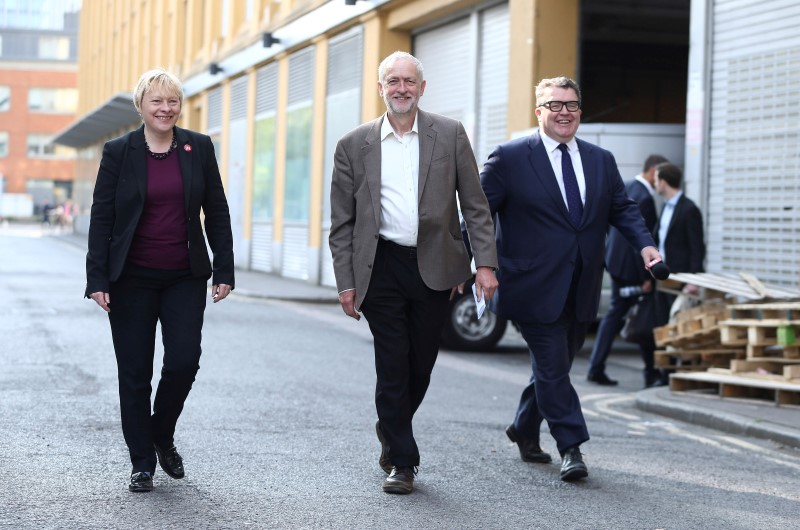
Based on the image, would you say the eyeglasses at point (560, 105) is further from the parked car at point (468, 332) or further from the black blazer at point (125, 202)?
the parked car at point (468, 332)

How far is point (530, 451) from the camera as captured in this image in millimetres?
6770

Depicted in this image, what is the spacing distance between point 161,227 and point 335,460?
1.61m

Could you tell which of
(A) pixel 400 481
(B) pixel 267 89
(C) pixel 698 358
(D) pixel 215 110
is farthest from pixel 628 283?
(D) pixel 215 110

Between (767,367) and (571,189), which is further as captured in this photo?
(767,367)

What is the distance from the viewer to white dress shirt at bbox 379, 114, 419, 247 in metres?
5.80

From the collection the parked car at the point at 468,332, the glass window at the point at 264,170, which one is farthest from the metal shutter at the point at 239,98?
the parked car at the point at 468,332

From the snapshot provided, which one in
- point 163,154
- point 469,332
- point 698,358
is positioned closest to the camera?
point 163,154

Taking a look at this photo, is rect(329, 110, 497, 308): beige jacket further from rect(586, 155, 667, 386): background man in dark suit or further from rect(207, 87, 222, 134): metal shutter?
rect(207, 87, 222, 134): metal shutter

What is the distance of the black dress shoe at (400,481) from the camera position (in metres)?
5.79

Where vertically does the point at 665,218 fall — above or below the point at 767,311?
above

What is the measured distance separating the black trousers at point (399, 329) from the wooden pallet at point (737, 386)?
392cm

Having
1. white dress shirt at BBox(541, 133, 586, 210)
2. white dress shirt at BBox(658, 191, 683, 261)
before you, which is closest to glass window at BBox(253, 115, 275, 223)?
white dress shirt at BBox(658, 191, 683, 261)

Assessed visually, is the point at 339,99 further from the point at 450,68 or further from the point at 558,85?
the point at 558,85

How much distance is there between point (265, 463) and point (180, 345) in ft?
3.28
